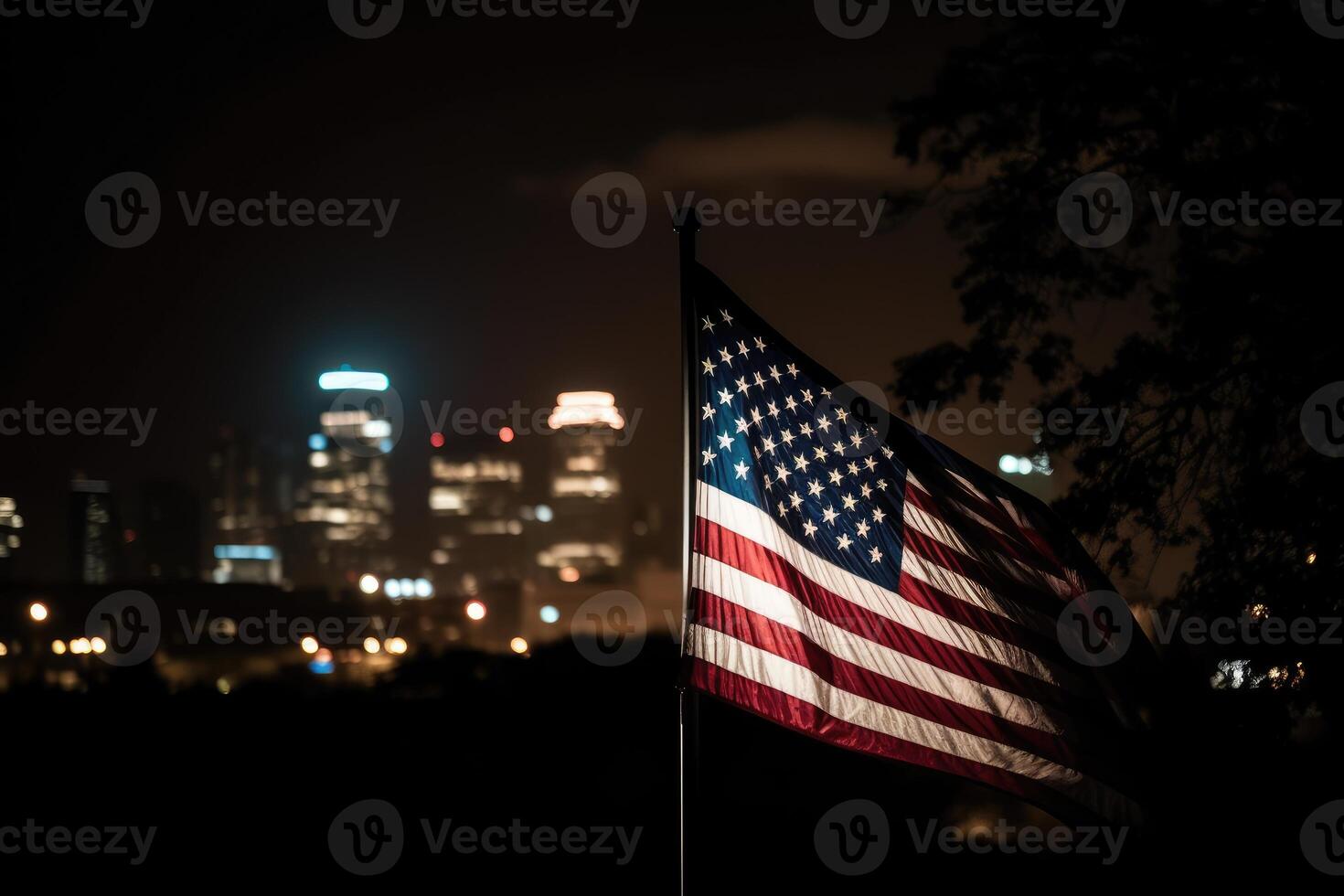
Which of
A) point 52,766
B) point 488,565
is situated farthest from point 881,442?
point 488,565

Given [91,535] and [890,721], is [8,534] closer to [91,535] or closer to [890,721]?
[91,535]

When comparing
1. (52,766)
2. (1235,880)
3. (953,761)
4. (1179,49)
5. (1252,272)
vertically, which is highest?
(1179,49)

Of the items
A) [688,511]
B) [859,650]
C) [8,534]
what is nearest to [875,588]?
[859,650]

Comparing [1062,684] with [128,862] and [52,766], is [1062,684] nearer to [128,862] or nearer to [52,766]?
[128,862]

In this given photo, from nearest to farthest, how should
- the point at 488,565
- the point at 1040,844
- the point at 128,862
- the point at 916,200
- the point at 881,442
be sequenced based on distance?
1. the point at 881,442
2. the point at 916,200
3. the point at 1040,844
4. the point at 128,862
5. the point at 488,565

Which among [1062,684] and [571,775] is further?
[571,775]

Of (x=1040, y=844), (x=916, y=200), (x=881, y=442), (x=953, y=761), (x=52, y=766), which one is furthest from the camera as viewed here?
(x=52, y=766)

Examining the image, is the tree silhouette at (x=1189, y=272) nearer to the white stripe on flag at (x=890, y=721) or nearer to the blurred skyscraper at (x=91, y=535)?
the white stripe on flag at (x=890, y=721)

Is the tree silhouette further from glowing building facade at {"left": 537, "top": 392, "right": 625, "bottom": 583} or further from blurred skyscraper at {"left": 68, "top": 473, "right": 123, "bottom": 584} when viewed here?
glowing building facade at {"left": 537, "top": 392, "right": 625, "bottom": 583}
